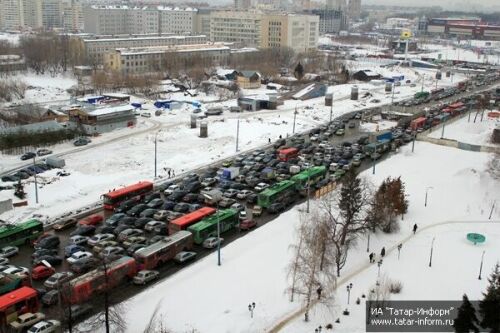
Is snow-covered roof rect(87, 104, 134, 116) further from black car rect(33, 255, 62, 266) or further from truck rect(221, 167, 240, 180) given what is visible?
black car rect(33, 255, 62, 266)

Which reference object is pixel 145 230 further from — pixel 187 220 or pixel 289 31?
pixel 289 31

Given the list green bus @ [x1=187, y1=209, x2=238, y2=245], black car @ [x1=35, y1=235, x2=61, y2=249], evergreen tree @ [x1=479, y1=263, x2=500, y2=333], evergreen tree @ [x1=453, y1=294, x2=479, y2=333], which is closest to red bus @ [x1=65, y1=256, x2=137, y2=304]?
green bus @ [x1=187, y1=209, x2=238, y2=245]

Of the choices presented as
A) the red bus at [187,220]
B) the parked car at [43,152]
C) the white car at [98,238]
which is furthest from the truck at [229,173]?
the parked car at [43,152]

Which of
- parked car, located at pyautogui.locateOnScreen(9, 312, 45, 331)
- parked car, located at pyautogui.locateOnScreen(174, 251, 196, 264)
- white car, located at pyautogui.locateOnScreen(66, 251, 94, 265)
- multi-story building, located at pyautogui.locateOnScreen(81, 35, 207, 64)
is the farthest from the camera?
multi-story building, located at pyautogui.locateOnScreen(81, 35, 207, 64)

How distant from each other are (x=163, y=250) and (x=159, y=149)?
47.6 ft

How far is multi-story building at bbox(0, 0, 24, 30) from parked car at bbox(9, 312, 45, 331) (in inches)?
4359

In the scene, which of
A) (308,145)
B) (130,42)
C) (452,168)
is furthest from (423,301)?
(130,42)

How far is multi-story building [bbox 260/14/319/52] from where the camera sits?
276ft

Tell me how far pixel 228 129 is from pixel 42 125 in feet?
38.3

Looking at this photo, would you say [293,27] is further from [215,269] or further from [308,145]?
[215,269]

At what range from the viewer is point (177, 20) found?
10638 centimetres

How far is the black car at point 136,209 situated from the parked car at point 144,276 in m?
5.20

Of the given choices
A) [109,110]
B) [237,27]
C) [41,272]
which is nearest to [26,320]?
[41,272]

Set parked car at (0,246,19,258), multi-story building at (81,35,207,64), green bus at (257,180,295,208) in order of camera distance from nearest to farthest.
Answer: parked car at (0,246,19,258)
green bus at (257,180,295,208)
multi-story building at (81,35,207,64)
